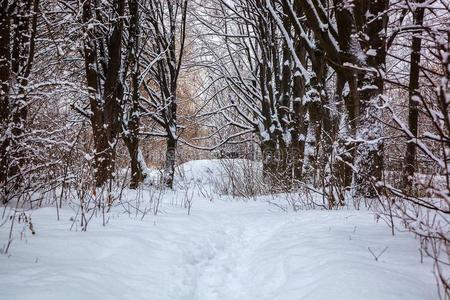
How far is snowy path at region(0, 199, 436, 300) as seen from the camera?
219cm

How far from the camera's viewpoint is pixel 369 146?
5023 millimetres

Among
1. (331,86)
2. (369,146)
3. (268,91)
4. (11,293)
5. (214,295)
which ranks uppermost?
(331,86)

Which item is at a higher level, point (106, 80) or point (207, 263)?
point (106, 80)

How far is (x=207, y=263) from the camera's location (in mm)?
3244

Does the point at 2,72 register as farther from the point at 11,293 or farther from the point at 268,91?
the point at 268,91

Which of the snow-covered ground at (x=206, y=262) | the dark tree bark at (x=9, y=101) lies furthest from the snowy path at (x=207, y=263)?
the dark tree bark at (x=9, y=101)

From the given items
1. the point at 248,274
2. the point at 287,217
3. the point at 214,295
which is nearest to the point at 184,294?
the point at 214,295

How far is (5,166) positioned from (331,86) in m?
11.4

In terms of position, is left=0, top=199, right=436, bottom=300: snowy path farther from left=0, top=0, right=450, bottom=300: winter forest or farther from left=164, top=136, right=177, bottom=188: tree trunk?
left=164, top=136, right=177, bottom=188: tree trunk

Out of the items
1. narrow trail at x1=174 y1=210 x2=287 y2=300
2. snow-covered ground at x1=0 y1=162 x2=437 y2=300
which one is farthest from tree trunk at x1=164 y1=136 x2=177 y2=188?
snow-covered ground at x1=0 y1=162 x2=437 y2=300

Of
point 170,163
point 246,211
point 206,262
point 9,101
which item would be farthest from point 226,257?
point 170,163

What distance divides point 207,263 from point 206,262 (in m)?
0.02

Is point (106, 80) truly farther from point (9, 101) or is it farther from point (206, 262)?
point (206, 262)

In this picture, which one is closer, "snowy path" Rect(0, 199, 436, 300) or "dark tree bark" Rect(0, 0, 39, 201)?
"snowy path" Rect(0, 199, 436, 300)
